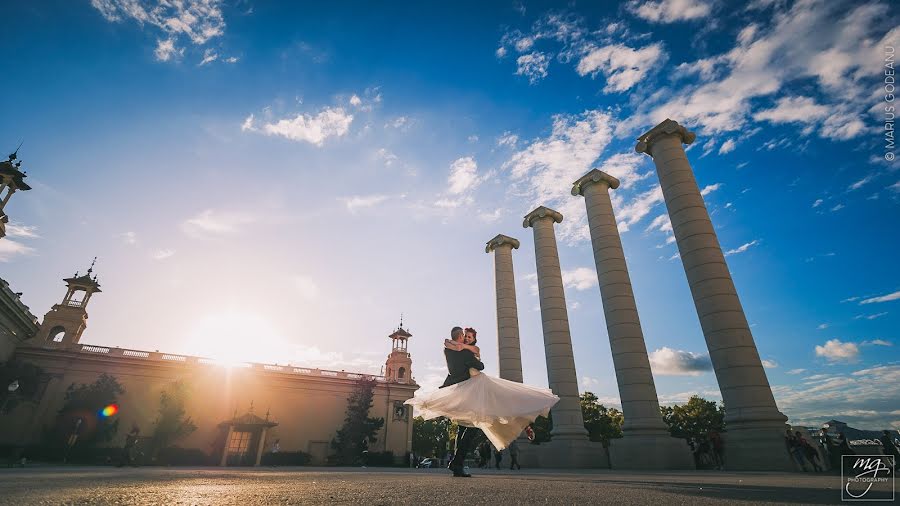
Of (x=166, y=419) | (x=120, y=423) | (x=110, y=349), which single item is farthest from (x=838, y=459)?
(x=110, y=349)

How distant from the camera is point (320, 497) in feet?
10.3

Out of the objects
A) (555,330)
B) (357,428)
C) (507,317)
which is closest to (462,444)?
(555,330)

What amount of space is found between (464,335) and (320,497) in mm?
3846

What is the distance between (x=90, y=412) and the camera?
2573cm

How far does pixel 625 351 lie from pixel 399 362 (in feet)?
85.1

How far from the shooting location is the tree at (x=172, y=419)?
27.0 metres

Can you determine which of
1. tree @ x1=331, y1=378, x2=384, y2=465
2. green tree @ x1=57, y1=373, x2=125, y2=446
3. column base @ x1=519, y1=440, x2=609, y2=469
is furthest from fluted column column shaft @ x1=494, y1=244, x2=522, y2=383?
green tree @ x1=57, y1=373, x2=125, y2=446

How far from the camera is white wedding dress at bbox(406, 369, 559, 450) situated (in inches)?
224

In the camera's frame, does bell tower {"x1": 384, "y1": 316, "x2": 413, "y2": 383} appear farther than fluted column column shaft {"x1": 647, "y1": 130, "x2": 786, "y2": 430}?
Yes

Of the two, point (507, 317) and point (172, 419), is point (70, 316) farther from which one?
point (507, 317)

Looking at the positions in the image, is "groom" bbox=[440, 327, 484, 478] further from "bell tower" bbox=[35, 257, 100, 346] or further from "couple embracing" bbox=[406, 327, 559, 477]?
"bell tower" bbox=[35, 257, 100, 346]

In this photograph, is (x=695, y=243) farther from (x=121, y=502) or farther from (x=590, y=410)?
(x=590, y=410)

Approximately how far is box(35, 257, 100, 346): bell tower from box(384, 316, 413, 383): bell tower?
81.1ft

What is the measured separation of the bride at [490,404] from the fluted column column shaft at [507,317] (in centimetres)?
1759
